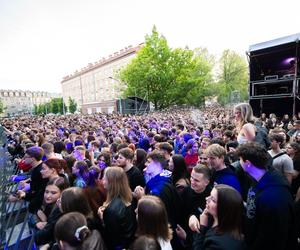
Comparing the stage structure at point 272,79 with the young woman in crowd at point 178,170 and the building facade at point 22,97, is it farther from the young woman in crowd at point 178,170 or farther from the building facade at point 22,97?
the building facade at point 22,97

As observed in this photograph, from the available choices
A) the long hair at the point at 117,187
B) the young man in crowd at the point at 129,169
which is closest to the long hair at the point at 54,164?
the young man in crowd at the point at 129,169

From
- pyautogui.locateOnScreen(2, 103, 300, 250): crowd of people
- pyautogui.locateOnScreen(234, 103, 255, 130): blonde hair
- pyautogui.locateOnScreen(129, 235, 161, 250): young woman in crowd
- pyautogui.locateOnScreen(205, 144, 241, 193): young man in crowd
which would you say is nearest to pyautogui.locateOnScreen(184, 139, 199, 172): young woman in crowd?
→ pyautogui.locateOnScreen(2, 103, 300, 250): crowd of people

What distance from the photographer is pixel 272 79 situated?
42.9ft

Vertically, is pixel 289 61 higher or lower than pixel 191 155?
higher

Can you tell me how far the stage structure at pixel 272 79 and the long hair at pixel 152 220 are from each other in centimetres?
1274

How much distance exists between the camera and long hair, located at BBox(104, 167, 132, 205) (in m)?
2.76

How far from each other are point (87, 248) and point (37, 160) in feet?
8.74

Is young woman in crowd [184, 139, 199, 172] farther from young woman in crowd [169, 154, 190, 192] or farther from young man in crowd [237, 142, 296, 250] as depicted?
young man in crowd [237, 142, 296, 250]

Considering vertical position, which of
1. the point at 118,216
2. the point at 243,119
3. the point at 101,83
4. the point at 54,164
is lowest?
the point at 118,216

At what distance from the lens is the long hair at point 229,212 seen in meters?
1.90

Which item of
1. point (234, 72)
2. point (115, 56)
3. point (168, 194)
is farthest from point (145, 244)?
point (115, 56)

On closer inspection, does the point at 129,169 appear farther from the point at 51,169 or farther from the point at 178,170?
the point at 51,169

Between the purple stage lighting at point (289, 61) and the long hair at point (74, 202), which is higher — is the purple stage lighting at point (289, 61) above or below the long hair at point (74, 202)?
above

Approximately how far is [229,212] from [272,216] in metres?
0.43
